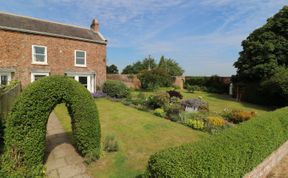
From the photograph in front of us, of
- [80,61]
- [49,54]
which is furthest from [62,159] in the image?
[80,61]

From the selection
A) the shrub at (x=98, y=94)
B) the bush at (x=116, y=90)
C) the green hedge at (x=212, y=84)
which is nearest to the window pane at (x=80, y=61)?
the bush at (x=116, y=90)

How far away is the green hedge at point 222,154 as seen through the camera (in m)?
3.27

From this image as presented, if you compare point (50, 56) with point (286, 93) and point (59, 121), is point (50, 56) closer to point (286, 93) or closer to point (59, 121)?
point (59, 121)

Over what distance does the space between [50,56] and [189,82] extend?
25.0 metres

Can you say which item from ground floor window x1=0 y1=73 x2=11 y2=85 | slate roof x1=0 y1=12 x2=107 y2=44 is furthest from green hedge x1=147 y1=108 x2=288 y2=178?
slate roof x1=0 y1=12 x2=107 y2=44

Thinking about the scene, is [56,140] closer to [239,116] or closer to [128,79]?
[239,116]

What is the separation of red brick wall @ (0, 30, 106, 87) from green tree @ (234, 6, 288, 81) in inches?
620

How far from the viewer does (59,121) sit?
32.5 ft

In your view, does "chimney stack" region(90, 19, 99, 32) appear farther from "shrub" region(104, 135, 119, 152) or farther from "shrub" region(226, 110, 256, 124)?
"shrub" region(104, 135, 119, 152)

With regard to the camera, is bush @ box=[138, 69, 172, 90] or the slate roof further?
bush @ box=[138, 69, 172, 90]

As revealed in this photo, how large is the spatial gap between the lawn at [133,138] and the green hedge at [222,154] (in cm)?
239

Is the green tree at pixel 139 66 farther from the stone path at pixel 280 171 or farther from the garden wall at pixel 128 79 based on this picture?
the stone path at pixel 280 171

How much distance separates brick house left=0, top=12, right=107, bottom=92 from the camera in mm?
15203

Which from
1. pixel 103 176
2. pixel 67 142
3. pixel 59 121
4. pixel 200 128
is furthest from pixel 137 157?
pixel 59 121
